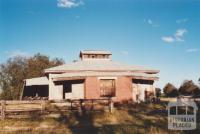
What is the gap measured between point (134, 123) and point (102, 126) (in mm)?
2053

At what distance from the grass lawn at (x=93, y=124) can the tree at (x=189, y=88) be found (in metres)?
29.1

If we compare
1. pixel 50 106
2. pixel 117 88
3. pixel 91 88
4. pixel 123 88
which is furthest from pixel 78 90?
pixel 50 106

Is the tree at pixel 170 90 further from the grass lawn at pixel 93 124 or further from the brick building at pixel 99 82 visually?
the grass lawn at pixel 93 124

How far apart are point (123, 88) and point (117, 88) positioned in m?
0.56

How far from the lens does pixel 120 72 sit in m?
27.1

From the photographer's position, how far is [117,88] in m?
26.8

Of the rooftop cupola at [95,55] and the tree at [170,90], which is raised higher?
the rooftop cupola at [95,55]

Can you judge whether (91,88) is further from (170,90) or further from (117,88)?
(170,90)

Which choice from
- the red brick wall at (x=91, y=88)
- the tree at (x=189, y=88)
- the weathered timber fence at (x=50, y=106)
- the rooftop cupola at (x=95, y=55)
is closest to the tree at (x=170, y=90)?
the tree at (x=189, y=88)

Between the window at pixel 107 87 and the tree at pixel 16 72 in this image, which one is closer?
the window at pixel 107 87

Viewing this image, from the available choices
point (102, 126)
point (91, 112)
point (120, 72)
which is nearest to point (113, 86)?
point (120, 72)

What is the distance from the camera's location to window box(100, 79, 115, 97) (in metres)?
26.9

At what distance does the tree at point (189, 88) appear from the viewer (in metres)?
46.8

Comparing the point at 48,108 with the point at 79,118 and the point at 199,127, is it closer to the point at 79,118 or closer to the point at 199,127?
the point at 79,118
